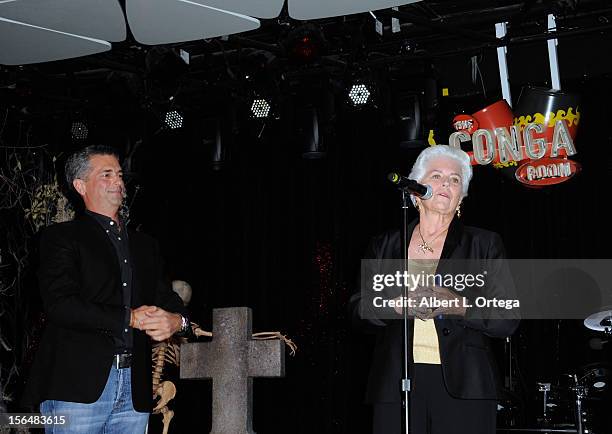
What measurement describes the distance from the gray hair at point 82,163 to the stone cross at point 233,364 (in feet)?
5.05

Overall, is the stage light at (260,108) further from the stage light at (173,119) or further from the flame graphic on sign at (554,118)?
the flame graphic on sign at (554,118)

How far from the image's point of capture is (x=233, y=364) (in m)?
4.39

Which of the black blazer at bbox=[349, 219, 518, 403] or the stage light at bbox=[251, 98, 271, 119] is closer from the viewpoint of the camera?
the black blazer at bbox=[349, 219, 518, 403]

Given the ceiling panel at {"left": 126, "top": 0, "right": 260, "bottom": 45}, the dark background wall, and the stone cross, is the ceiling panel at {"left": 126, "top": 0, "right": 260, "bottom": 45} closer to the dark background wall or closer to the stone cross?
the dark background wall

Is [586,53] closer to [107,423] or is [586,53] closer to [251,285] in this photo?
[251,285]

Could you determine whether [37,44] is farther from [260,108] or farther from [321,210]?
[321,210]

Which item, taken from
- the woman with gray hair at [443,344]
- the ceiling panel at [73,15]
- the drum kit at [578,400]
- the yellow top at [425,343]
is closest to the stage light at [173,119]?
the ceiling panel at [73,15]

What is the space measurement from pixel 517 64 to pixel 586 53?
57 centimetres

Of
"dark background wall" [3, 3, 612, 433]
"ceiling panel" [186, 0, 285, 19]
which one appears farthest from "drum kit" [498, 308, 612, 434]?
"ceiling panel" [186, 0, 285, 19]

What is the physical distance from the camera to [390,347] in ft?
8.88

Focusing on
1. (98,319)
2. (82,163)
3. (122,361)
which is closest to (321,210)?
(82,163)

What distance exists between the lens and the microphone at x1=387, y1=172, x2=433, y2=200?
103 inches

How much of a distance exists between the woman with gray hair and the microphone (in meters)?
0.10

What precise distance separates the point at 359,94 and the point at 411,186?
3.98 meters
